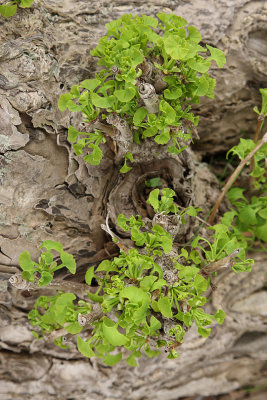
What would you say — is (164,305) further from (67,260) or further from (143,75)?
(143,75)

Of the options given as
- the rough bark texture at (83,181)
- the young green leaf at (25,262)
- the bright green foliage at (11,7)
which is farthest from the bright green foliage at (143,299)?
the bright green foliage at (11,7)

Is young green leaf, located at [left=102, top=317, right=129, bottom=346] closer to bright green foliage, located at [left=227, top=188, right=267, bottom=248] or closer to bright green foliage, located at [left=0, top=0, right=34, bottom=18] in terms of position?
bright green foliage, located at [left=227, top=188, right=267, bottom=248]

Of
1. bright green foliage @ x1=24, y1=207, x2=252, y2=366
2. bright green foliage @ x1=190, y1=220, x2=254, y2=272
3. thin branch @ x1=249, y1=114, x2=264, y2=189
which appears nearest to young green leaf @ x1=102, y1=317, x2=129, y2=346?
bright green foliage @ x1=24, y1=207, x2=252, y2=366

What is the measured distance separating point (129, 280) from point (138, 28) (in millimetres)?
1285

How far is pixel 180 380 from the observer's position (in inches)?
112

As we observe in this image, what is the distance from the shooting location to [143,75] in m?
1.78

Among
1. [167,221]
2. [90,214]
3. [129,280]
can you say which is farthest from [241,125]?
[129,280]

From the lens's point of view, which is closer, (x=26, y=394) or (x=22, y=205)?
(x=22, y=205)

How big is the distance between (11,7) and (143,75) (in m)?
0.80

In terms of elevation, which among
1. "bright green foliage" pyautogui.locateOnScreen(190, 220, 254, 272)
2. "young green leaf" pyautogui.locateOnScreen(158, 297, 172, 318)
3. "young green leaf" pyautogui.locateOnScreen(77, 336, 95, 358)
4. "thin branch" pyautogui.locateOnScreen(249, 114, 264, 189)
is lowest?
"young green leaf" pyautogui.locateOnScreen(77, 336, 95, 358)

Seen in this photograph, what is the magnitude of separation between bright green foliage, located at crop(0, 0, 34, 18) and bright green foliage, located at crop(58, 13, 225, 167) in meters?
0.47

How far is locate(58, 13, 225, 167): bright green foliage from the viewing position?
162 cm

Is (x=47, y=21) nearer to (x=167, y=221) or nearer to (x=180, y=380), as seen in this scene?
(x=167, y=221)

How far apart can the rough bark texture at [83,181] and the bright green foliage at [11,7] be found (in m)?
0.06
